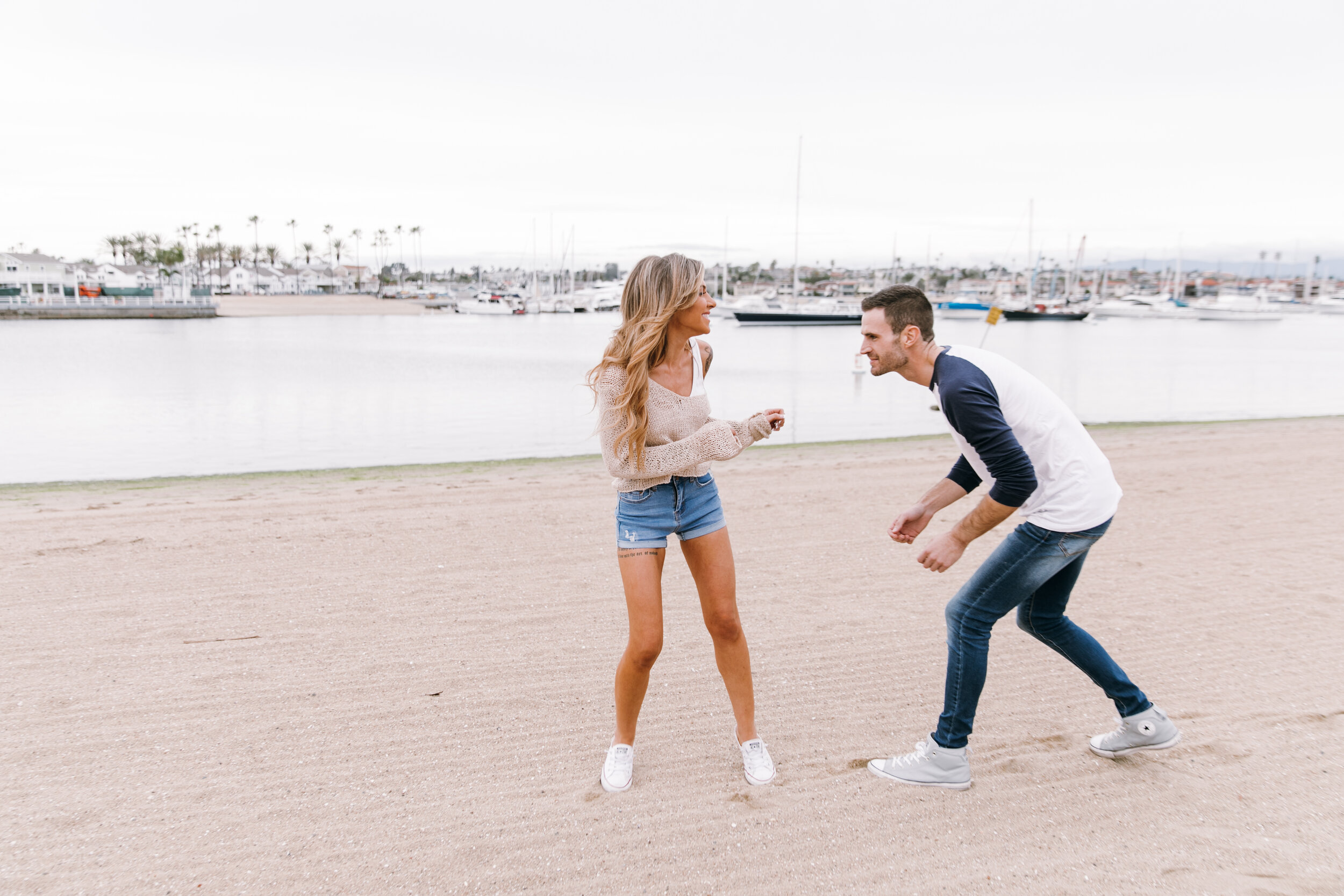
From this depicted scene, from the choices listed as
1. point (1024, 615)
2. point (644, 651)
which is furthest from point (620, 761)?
point (1024, 615)

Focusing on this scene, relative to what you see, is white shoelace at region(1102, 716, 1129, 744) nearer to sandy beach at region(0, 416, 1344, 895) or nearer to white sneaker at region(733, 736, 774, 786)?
sandy beach at region(0, 416, 1344, 895)

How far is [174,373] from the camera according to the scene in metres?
29.4

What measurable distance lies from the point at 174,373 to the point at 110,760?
3046cm

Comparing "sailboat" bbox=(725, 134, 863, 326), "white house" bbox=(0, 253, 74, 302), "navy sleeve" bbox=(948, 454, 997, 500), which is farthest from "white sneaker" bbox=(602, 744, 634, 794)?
"white house" bbox=(0, 253, 74, 302)

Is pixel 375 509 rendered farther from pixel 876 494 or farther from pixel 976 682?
pixel 976 682

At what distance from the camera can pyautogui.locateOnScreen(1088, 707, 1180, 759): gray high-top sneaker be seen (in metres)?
3.16

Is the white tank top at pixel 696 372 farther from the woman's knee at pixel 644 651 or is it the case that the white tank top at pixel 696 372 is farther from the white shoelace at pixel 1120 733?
the white shoelace at pixel 1120 733

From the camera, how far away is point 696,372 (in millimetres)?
2955

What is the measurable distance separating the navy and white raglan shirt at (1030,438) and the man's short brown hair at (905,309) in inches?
4.5

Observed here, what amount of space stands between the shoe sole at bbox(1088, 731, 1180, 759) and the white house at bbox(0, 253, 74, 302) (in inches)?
4137

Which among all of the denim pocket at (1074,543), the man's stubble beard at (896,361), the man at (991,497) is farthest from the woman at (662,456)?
the denim pocket at (1074,543)

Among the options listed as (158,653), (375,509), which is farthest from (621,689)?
(375,509)

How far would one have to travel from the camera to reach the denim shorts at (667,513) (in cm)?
287

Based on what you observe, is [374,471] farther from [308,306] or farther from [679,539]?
[308,306]
